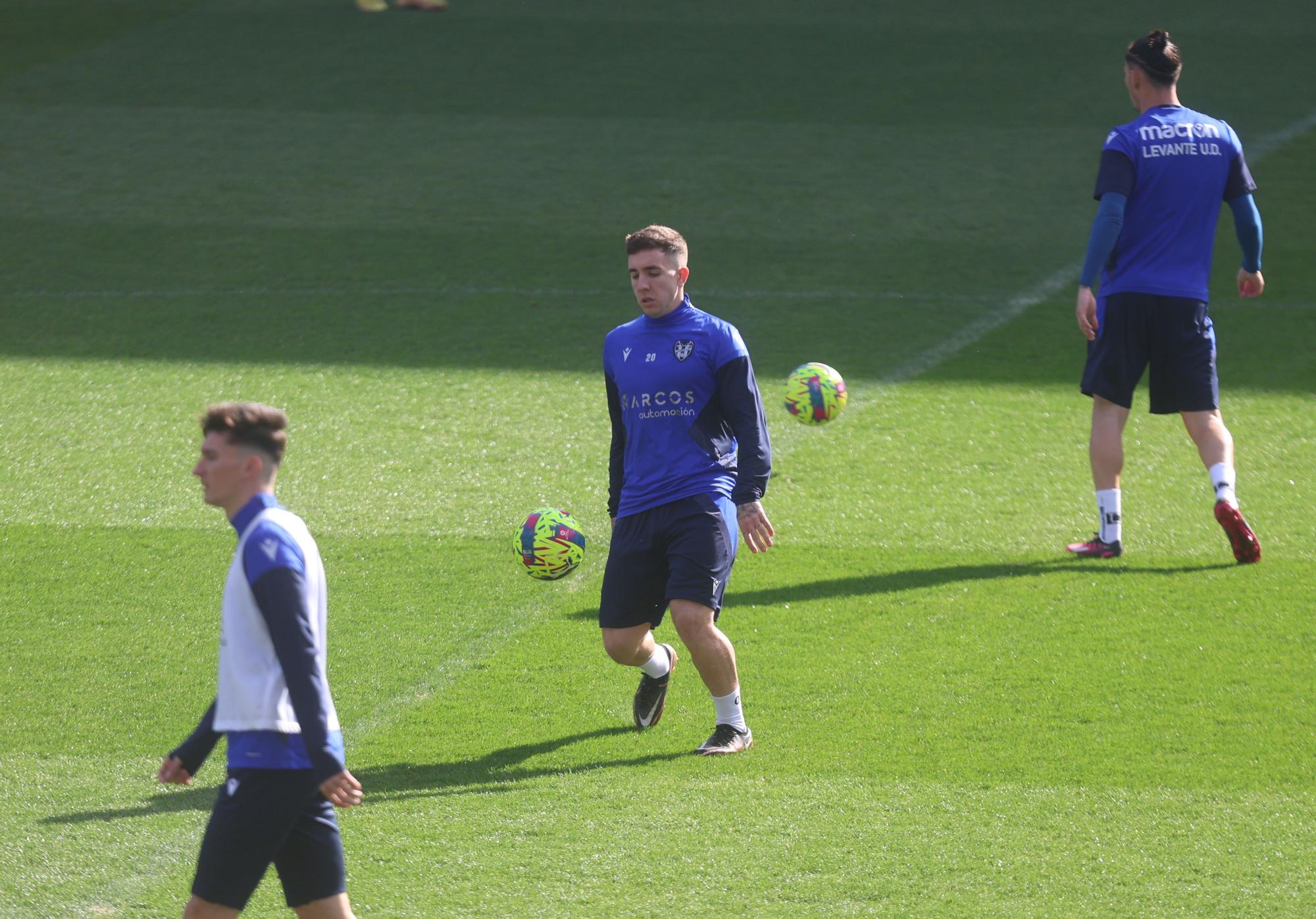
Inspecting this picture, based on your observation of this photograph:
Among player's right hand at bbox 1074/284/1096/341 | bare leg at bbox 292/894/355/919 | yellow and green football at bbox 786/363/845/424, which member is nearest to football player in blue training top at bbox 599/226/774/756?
bare leg at bbox 292/894/355/919

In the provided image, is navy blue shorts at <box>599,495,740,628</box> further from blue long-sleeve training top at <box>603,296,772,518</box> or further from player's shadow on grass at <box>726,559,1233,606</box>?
player's shadow on grass at <box>726,559,1233,606</box>

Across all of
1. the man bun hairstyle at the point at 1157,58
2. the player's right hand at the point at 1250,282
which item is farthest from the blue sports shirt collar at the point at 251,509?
the player's right hand at the point at 1250,282

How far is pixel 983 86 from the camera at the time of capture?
19.5 m

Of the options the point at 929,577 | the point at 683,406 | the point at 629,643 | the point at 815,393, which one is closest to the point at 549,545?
the point at 629,643

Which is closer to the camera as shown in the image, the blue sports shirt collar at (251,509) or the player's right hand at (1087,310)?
the blue sports shirt collar at (251,509)

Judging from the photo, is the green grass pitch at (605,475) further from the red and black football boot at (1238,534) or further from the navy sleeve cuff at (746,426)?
the navy sleeve cuff at (746,426)

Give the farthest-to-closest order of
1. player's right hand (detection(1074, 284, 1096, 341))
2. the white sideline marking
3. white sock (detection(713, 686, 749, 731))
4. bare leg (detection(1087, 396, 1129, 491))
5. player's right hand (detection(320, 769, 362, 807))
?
the white sideline marking, bare leg (detection(1087, 396, 1129, 491)), player's right hand (detection(1074, 284, 1096, 341)), white sock (detection(713, 686, 749, 731)), player's right hand (detection(320, 769, 362, 807))

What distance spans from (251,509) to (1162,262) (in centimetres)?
547

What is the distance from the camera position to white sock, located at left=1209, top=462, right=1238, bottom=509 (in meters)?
7.90

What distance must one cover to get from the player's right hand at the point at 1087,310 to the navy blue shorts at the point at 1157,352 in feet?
1.42

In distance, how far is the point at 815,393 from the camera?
9203 mm

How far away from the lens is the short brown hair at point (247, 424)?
388cm

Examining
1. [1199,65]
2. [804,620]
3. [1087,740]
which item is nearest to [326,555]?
[804,620]

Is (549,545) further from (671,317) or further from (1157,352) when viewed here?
(1157,352)
